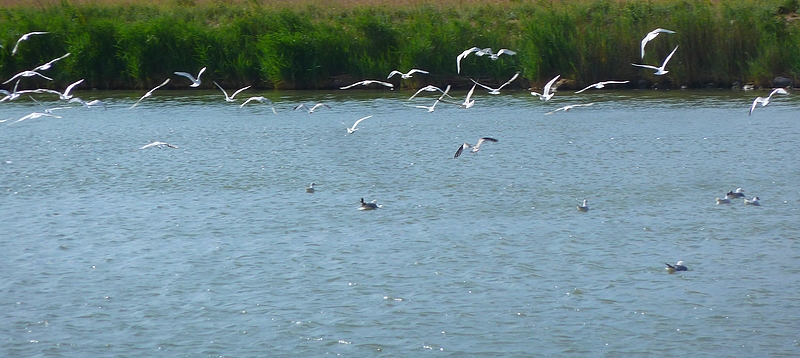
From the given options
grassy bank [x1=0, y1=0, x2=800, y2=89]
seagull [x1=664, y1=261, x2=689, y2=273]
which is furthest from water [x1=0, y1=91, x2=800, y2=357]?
grassy bank [x1=0, y1=0, x2=800, y2=89]

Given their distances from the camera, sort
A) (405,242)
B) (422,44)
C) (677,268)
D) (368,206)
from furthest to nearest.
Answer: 1. (422,44)
2. (368,206)
3. (405,242)
4. (677,268)

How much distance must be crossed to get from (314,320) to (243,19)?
22.7 m

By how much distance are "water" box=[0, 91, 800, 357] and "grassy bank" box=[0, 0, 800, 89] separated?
5625 millimetres

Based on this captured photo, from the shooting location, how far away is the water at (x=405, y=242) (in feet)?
30.2

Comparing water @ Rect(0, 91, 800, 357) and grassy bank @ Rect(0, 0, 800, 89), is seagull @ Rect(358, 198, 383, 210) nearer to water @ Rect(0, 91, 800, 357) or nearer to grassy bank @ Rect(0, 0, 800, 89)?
water @ Rect(0, 91, 800, 357)

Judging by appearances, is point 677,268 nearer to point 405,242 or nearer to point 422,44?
point 405,242

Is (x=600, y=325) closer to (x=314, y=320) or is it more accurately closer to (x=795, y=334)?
(x=795, y=334)

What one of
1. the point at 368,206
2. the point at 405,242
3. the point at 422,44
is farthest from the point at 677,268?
the point at 422,44

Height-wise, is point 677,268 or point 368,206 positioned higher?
point 677,268

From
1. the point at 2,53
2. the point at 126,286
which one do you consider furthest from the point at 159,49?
the point at 126,286

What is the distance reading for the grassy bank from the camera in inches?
1094

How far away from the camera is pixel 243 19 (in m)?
31.0

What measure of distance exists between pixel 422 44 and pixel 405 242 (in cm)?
1720

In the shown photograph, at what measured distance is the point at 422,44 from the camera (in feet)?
95.0
